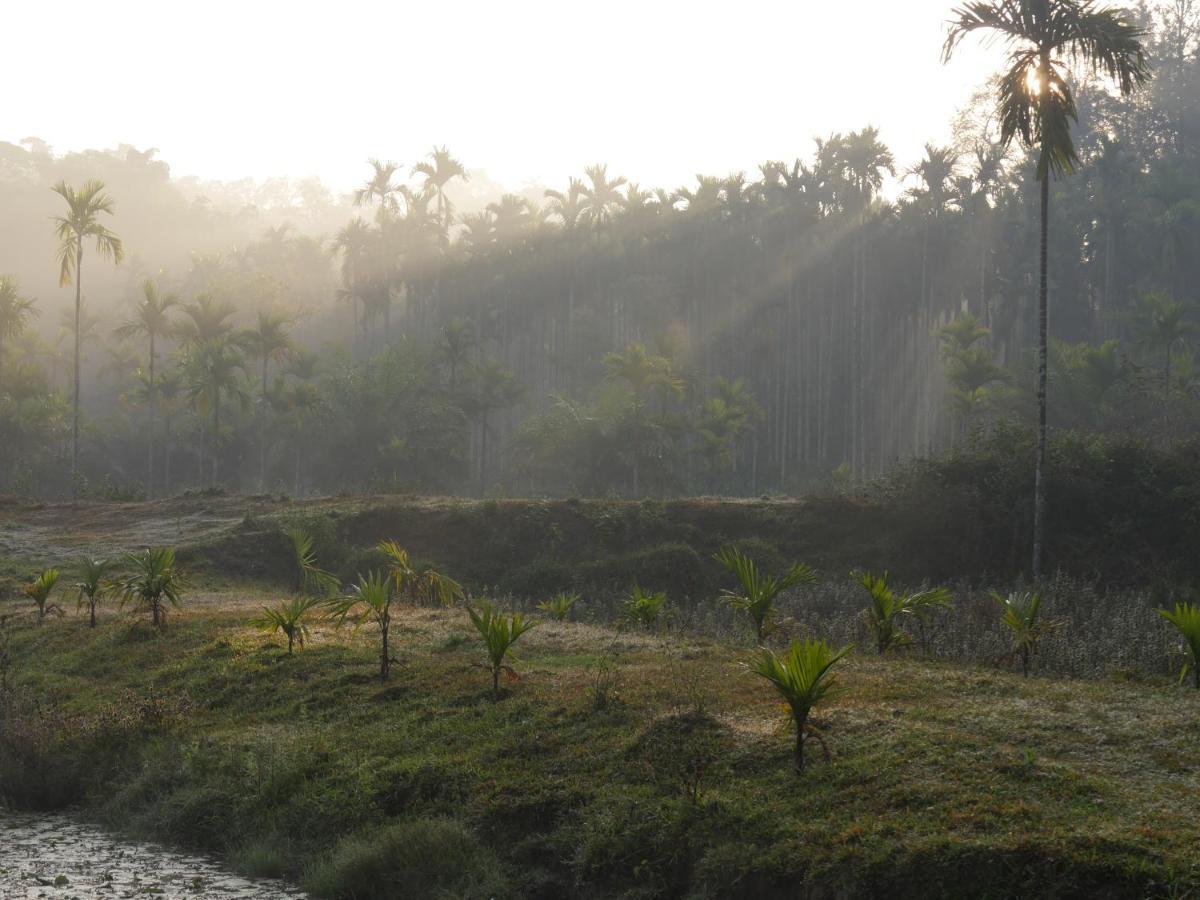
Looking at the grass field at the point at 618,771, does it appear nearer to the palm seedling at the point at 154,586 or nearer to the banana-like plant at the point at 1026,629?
the banana-like plant at the point at 1026,629

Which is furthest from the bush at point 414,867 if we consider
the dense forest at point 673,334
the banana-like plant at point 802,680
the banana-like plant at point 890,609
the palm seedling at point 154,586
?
the dense forest at point 673,334

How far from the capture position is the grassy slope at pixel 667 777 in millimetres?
8117

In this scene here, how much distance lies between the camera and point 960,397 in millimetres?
52000

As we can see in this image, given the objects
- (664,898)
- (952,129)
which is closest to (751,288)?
(952,129)

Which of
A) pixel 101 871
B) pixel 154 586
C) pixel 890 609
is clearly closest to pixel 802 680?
pixel 890 609

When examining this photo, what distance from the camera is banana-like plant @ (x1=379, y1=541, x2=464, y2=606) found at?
18.0m

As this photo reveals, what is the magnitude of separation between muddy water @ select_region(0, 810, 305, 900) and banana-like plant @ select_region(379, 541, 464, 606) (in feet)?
18.7

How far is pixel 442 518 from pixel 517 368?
153 feet

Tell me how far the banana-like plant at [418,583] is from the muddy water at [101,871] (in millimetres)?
5701

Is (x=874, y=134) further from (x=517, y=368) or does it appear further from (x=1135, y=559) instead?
(x=1135, y=559)

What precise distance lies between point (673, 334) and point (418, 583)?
125ft

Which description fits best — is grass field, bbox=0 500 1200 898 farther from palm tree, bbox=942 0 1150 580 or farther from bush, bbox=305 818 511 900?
palm tree, bbox=942 0 1150 580

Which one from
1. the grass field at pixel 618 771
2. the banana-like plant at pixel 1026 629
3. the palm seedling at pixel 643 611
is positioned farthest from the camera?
the palm seedling at pixel 643 611

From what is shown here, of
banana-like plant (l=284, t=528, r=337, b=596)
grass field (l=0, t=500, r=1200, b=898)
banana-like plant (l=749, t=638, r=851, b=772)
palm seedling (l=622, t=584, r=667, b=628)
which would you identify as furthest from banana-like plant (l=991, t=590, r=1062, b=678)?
banana-like plant (l=284, t=528, r=337, b=596)
